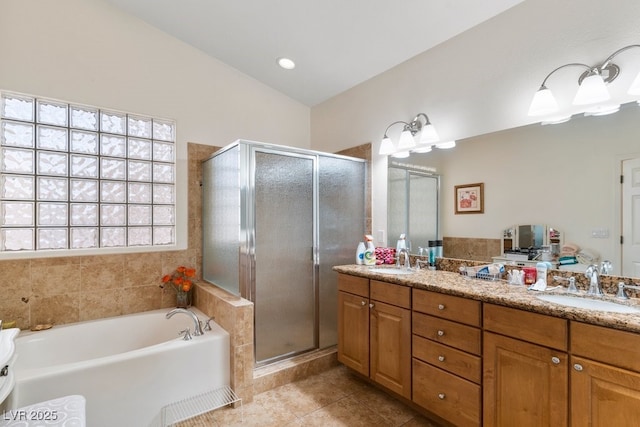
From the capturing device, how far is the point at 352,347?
2271mm

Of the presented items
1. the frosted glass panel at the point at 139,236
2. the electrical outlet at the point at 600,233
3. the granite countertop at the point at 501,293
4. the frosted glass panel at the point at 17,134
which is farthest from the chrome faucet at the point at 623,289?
the frosted glass panel at the point at 17,134

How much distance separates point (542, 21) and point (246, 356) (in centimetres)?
284

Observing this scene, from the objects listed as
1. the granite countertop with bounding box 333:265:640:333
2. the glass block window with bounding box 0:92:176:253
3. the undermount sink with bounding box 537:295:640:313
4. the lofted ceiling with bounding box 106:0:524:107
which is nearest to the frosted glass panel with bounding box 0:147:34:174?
the glass block window with bounding box 0:92:176:253

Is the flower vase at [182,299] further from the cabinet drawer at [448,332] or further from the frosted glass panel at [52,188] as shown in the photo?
the cabinet drawer at [448,332]

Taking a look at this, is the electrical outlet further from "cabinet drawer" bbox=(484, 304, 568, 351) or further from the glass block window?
the glass block window

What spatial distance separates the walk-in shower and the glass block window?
458 millimetres

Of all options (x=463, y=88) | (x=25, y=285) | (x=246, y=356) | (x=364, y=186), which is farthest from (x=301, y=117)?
(x=25, y=285)

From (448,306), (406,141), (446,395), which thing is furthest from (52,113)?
(446,395)

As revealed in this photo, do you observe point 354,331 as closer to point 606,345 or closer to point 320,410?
point 320,410

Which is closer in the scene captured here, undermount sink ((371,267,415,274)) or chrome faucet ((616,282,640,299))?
chrome faucet ((616,282,640,299))

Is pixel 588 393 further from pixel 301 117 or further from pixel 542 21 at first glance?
pixel 301 117

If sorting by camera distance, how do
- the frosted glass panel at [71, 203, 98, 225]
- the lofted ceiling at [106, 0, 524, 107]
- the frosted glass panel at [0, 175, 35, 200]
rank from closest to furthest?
the lofted ceiling at [106, 0, 524, 107], the frosted glass panel at [0, 175, 35, 200], the frosted glass panel at [71, 203, 98, 225]

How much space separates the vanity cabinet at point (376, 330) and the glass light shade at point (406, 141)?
46.3 inches

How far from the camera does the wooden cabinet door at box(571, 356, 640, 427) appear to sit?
1.08m
